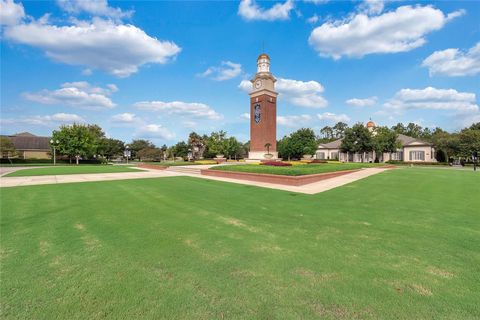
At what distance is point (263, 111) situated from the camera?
131 ft

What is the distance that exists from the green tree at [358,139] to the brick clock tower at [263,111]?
1508 centimetres

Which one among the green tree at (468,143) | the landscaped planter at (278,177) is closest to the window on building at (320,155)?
the green tree at (468,143)

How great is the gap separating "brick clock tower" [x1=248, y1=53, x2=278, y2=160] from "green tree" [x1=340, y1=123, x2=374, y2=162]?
15.1m

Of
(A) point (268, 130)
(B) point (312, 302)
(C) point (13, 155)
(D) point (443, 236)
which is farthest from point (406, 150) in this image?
(C) point (13, 155)

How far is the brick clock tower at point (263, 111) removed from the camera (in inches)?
1577

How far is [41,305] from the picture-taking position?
2.67m

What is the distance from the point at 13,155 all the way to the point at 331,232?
209ft

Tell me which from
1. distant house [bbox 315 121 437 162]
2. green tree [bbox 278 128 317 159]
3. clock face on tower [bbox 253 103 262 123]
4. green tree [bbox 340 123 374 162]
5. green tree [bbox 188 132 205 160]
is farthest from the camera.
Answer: green tree [bbox 188 132 205 160]

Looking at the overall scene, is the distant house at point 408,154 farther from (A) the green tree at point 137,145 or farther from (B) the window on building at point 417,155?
(A) the green tree at point 137,145

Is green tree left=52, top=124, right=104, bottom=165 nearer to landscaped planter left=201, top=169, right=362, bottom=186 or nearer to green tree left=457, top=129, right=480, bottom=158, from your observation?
landscaped planter left=201, top=169, right=362, bottom=186

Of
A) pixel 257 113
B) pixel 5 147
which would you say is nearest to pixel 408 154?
pixel 257 113

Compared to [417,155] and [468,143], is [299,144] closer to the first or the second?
[417,155]

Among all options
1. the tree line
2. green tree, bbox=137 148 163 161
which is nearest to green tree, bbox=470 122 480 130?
the tree line

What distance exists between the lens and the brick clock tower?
131ft
